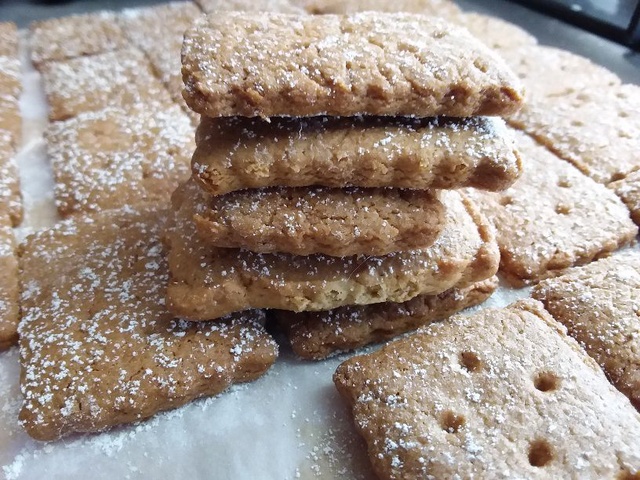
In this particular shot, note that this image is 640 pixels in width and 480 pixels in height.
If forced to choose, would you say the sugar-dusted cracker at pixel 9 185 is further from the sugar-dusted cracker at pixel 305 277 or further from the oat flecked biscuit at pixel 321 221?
the oat flecked biscuit at pixel 321 221

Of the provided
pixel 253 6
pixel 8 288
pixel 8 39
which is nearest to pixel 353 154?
pixel 8 288

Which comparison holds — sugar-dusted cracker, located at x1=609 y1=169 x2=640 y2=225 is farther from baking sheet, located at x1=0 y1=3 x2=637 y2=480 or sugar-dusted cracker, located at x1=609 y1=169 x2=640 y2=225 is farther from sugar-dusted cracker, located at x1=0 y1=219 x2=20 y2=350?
sugar-dusted cracker, located at x1=0 y1=219 x2=20 y2=350

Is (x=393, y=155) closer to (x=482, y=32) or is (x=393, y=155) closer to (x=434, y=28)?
(x=434, y=28)

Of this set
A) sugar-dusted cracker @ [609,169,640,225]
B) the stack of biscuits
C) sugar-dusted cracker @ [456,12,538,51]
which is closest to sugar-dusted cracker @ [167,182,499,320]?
the stack of biscuits

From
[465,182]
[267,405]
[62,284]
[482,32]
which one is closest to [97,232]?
[62,284]

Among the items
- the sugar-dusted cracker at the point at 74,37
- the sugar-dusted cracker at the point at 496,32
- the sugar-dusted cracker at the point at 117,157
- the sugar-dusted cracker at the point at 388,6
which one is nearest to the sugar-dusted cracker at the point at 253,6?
the sugar-dusted cracker at the point at 388,6

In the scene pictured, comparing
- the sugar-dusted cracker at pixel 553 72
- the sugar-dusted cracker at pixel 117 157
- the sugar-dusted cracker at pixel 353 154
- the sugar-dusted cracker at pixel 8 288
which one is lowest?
the sugar-dusted cracker at pixel 8 288
